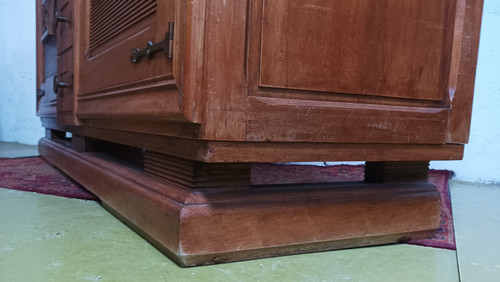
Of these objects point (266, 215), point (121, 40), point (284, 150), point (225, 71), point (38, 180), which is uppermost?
point (121, 40)

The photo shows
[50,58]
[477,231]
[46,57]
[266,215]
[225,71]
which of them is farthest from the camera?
[46,57]

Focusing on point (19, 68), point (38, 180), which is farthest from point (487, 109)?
point (19, 68)

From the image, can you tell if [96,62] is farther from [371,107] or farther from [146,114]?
[371,107]

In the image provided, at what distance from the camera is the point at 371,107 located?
681 millimetres

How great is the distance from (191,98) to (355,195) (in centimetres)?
42

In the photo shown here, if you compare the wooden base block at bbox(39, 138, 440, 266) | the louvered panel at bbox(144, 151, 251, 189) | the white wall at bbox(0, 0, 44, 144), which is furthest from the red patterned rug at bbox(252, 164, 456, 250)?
the white wall at bbox(0, 0, 44, 144)

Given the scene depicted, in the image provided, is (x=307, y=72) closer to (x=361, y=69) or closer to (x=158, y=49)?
(x=361, y=69)

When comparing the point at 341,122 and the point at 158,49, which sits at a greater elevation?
the point at 158,49

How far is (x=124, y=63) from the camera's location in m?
0.82

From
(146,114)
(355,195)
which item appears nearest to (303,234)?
(355,195)

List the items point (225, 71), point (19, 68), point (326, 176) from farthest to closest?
point (19, 68), point (326, 176), point (225, 71)

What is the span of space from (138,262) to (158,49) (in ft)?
1.22

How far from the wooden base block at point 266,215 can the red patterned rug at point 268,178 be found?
10cm

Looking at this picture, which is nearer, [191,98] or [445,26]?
[191,98]
